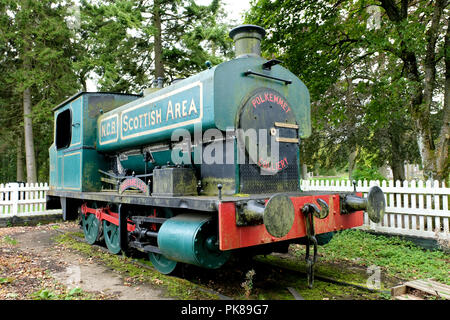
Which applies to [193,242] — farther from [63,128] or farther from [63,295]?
[63,128]

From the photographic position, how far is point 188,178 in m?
4.16

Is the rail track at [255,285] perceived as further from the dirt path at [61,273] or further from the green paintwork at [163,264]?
the dirt path at [61,273]

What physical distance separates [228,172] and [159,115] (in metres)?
1.51

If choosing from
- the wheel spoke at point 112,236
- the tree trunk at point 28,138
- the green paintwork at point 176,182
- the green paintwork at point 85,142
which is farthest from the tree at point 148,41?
the green paintwork at point 176,182

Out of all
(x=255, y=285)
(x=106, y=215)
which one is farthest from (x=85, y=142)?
(x=255, y=285)

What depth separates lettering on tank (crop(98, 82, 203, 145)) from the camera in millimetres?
4074

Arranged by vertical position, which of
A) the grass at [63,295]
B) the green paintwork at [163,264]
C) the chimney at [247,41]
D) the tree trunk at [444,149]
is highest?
the chimney at [247,41]

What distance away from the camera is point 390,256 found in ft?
18.9

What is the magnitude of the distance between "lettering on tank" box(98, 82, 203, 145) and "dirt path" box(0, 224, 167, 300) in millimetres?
2145

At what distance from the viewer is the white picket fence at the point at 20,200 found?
10125 millimetres

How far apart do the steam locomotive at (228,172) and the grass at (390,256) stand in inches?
51.4

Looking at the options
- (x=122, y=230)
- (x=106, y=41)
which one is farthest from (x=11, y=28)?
(x=122, y=230)

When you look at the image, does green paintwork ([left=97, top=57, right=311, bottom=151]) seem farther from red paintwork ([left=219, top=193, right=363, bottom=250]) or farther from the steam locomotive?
red paintwork ([left=219, top=193, right=363, bottom=250])

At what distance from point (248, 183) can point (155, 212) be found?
1634 millimetres
